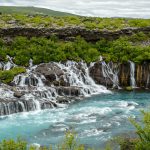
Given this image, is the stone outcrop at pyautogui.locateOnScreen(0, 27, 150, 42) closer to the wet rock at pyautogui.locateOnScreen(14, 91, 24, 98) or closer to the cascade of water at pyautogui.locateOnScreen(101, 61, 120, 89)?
the cascade of water at pyautogui.locateOnScreen(101, 61, 120, 89)

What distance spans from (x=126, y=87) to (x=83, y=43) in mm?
8726

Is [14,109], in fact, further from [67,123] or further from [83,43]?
[83,43]

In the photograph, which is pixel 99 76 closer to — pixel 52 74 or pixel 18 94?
pixel 52 74

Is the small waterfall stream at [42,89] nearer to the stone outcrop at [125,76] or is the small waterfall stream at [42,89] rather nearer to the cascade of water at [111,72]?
the stone outcrop at [125,76]

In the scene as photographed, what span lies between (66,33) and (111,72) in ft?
29.8

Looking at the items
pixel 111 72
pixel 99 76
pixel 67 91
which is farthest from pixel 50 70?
pixel 111 72

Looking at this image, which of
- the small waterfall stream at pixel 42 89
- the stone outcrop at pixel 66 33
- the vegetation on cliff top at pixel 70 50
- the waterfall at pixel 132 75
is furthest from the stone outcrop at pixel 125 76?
the stone outcrop at pixel 66 33

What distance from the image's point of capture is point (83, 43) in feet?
175

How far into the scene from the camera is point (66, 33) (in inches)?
2173

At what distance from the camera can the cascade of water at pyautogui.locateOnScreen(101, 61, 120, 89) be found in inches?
1950

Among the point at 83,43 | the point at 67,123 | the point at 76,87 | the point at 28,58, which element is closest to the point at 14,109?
the point at 67,123

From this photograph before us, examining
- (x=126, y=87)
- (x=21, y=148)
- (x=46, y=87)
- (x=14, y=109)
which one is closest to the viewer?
(x=21, y=148)

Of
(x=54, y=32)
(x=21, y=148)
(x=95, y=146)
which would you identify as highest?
(x=54, y=32)

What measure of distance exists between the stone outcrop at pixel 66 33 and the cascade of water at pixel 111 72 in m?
5.84
